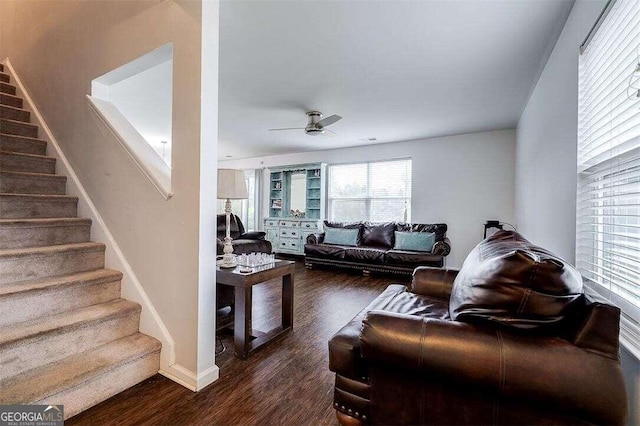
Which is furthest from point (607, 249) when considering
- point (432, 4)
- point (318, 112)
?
point (318, 112)

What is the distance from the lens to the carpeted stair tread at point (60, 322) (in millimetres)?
1487

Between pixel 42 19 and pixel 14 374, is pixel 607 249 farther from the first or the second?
pixel 42 19

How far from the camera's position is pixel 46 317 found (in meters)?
1.73

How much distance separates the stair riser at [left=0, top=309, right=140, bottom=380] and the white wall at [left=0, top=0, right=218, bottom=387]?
0.84 feet

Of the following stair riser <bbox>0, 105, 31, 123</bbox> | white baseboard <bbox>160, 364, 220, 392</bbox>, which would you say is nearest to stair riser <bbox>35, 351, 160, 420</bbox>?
white baseboard <bbox>160, 364, 220, 392</bbox>

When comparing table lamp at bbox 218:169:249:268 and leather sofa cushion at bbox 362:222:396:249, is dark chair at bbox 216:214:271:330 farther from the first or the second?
leather sofa cushion at bbox 362:222:396:249

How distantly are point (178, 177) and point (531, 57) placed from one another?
313 cm

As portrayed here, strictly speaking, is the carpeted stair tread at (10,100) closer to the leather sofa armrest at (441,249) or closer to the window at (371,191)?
the window at (371,191)

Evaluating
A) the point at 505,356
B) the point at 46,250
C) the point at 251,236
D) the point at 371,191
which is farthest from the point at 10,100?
the point at 371,191

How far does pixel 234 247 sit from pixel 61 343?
3.00 metres

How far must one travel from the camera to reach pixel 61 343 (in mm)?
1623

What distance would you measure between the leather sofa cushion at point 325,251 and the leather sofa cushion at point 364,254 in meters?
0.11

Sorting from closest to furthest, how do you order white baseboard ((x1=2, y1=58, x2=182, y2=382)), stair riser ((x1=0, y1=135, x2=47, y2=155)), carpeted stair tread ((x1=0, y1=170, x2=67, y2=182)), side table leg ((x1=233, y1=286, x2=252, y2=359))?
white baseboard ((x1=2, y1=58, x2=182, y2=382)) < side table leg ((x1=233, y1=286, x2=252, y2=359)) < carpeted stair tread ((x1=0, y1=170, x2=67, y2=182)) < stair riser ((x1=0, y1=135, x2=47, y2=155))

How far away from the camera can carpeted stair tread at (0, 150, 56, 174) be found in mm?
2387
